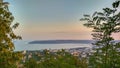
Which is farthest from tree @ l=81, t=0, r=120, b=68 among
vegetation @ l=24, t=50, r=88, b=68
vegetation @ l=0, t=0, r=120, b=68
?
vegetation @ l=24, t=50, r=88, b=68

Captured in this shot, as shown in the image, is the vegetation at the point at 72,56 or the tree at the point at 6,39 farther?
the tree at the point at 6,39

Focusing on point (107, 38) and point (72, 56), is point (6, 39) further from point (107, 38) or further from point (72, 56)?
point (107, 38)

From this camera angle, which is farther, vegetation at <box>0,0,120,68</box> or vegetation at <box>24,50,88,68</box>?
vegetation at <box>24,50,88,68</box>

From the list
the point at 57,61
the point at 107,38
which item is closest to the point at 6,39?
the point at 57,61

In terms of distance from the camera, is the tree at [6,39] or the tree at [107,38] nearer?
the tree at [107,38]

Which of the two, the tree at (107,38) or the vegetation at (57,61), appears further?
the vegetation at (57,61)

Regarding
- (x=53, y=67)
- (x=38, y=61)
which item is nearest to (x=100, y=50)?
(x=53, y=67)

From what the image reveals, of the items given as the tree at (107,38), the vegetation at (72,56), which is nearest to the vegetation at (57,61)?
the vegetation at (72,56)

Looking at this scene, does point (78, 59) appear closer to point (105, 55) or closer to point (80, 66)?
point (80, 66)

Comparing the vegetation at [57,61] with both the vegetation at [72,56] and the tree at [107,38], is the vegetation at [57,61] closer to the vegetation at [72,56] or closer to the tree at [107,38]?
the vegetation at [72,56]

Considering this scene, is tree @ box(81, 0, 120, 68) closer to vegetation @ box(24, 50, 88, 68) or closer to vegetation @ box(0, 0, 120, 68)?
vegetation @ box(0, 0, 120, 68)

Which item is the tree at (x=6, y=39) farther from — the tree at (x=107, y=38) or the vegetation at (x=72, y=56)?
the tree at (x=107, y=38)
